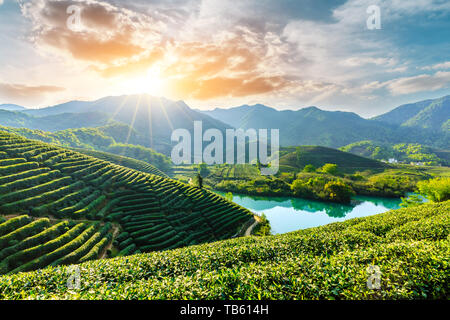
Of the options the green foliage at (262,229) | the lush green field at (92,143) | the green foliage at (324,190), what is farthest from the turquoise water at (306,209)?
the lush green field at (92,143)

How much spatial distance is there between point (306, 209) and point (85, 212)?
50.8 meters

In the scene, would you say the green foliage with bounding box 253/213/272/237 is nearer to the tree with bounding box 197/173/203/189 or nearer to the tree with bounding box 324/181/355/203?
the tree with bounding box 197/173/203/189

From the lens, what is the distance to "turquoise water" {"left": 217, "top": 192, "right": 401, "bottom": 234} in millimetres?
43000

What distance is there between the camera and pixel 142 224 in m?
24.8

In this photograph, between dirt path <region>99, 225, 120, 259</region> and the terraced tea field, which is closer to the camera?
the terraced tea field

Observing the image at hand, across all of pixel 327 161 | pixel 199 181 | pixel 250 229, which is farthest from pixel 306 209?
pixel 327 161

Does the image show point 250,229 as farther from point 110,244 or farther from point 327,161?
point 327,161

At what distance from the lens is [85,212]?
22.6 m

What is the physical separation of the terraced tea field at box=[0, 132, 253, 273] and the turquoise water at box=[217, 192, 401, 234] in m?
13.3

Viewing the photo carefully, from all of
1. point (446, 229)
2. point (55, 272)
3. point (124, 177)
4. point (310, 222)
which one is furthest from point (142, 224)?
point (310, 222)

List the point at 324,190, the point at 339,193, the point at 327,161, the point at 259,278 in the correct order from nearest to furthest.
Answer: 1. the point at 259,278
2. the point at 339,193
3. the point at 324,190
4. the point at 327,161

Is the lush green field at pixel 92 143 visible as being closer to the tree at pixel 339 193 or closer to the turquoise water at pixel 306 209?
the turquoise water at pixel 306 209

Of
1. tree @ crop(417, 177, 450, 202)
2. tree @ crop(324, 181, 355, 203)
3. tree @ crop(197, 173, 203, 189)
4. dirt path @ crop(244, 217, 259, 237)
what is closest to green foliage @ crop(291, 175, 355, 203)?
tree @ crop(324, 181, 355, 203)
